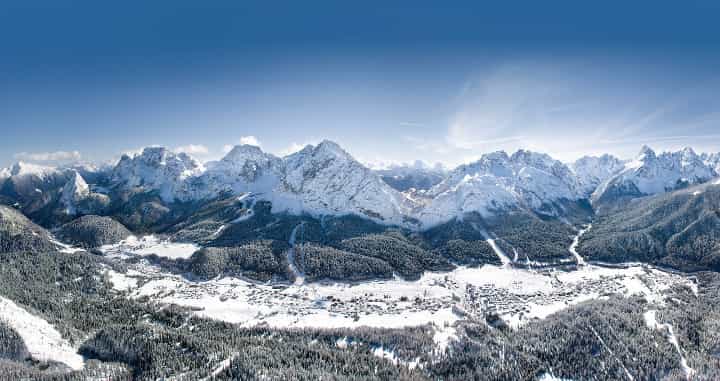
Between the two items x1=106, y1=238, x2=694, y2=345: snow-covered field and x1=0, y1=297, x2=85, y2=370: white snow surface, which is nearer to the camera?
x1=0, y1=297, x2=85, y2=370: white snow surface

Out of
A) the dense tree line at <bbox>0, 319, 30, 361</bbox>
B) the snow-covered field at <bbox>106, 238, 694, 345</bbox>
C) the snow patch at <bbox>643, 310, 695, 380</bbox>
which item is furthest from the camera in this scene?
the snow-covered field at <bbox>106, 238, 694, 345</bbox>

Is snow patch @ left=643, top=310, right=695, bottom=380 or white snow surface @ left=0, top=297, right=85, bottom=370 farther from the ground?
white snow surface @ left=0, top=297, right=85, bottom=370

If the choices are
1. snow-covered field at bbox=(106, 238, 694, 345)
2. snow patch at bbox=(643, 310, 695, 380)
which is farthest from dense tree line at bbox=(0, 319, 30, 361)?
snow patch at bbox=(643, 310, 695, 380)

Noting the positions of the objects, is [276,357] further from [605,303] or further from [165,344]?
[605,303]

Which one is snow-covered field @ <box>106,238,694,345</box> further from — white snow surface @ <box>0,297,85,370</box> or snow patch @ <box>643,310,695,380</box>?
white snow surface @ <box>0,297,85,370</box>

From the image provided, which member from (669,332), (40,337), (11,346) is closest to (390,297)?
(669,332)

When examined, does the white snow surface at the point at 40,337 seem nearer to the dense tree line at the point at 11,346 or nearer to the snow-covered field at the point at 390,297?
the dense tree line at the point at 11,346

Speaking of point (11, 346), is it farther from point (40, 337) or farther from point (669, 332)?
point (669, 332)

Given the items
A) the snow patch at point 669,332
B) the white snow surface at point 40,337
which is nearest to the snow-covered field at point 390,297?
the snow patch at point 669,332
